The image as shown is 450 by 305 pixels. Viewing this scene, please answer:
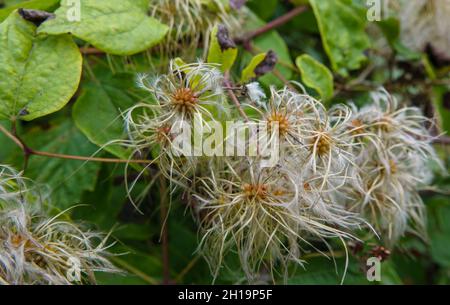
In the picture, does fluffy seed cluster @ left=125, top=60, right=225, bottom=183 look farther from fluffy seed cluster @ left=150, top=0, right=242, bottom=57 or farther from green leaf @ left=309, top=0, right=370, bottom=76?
green leaf @ left=309, top=0, right=370, bottom=76

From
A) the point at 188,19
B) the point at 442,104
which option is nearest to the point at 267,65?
the point at 188,19

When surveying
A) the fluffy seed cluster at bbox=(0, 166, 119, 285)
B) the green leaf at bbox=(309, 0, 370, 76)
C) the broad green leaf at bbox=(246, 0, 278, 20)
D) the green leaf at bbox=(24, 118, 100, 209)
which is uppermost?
the broad green leaf at bbox=(246, 0, 278, 20)

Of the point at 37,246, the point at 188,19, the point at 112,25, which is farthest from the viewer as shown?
the point at 188,19

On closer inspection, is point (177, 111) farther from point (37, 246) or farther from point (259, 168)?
point (37, 246)

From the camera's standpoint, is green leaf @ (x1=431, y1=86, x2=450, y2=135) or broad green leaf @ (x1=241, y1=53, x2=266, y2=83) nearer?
broad green leaf @ (x1=241, y1=53, x2=266, y2=83)

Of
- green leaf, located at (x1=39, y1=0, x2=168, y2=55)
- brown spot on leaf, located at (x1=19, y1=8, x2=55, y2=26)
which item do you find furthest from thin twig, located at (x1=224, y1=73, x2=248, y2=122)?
brown spot on leaf, located at (x1=19, y1=8, x2=55, y2=26)

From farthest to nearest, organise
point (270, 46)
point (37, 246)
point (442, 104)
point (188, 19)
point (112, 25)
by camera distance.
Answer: point (442, 104), point (270, 46), point (188, 19), point (112, 25), point (37, 246)

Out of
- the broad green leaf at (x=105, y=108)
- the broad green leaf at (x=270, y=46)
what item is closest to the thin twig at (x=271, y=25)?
the broad green leaf at (x=270, y=46)
